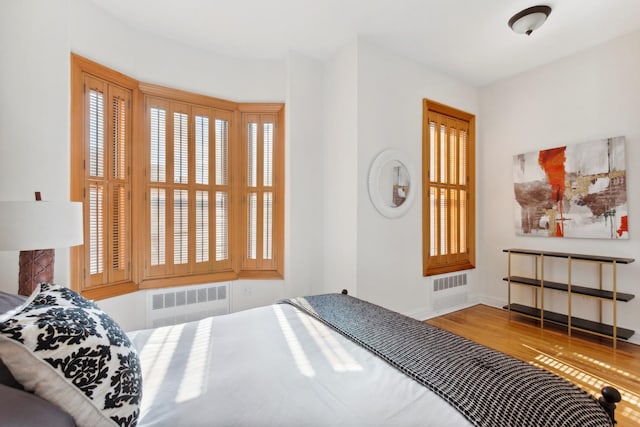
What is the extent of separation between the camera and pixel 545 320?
10.6 feet

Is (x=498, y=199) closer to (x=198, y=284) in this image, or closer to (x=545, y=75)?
(x=545, y=75)

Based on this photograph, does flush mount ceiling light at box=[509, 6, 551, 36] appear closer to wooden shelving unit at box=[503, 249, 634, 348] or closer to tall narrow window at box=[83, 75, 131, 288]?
wooden shelving unit at box=[503, 249, 634, 348]

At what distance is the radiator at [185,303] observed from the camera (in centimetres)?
287

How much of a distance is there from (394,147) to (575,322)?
2.56 meters

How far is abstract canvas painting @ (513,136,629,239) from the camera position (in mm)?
2984

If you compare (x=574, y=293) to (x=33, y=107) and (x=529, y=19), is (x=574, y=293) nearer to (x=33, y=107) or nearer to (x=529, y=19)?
(x=529, y=19)

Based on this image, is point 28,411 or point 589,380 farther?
point 589,380

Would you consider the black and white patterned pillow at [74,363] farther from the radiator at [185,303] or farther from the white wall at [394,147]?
the white wall at [394,147]

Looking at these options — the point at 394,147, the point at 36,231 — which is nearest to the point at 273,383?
the point at 36,231

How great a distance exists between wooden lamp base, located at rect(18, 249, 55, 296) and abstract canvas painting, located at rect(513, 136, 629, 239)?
4.51 metres

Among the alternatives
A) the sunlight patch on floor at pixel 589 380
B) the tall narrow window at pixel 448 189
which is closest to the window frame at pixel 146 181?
the tall narrow window at pixel 448 189

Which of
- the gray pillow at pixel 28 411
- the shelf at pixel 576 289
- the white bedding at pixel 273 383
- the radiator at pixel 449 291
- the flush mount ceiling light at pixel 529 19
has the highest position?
the flush mount ceiling light at pixel 529 19

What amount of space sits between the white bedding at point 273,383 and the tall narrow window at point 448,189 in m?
2.55

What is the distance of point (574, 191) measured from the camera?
326 centimetres
